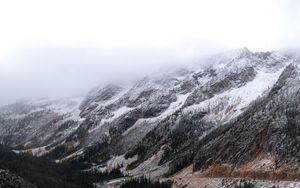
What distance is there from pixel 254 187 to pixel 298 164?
17.8 metres

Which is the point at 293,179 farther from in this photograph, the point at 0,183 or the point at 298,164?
the point at 0,183

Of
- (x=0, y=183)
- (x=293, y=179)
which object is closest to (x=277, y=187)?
(x=293, y=179)

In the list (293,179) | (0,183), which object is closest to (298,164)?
(293,179)

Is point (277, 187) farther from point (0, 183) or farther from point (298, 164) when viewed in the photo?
point (0, 183)

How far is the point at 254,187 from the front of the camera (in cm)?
19888

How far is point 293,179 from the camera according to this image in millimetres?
190000

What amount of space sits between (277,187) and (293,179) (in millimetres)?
6828

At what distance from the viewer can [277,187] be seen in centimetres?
18775

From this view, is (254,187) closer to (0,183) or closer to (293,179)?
(293,179)

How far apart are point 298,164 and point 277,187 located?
16.1m

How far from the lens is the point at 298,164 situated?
199m

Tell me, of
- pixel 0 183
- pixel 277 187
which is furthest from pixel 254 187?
pixel 0 183

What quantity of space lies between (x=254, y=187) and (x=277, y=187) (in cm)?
1264
